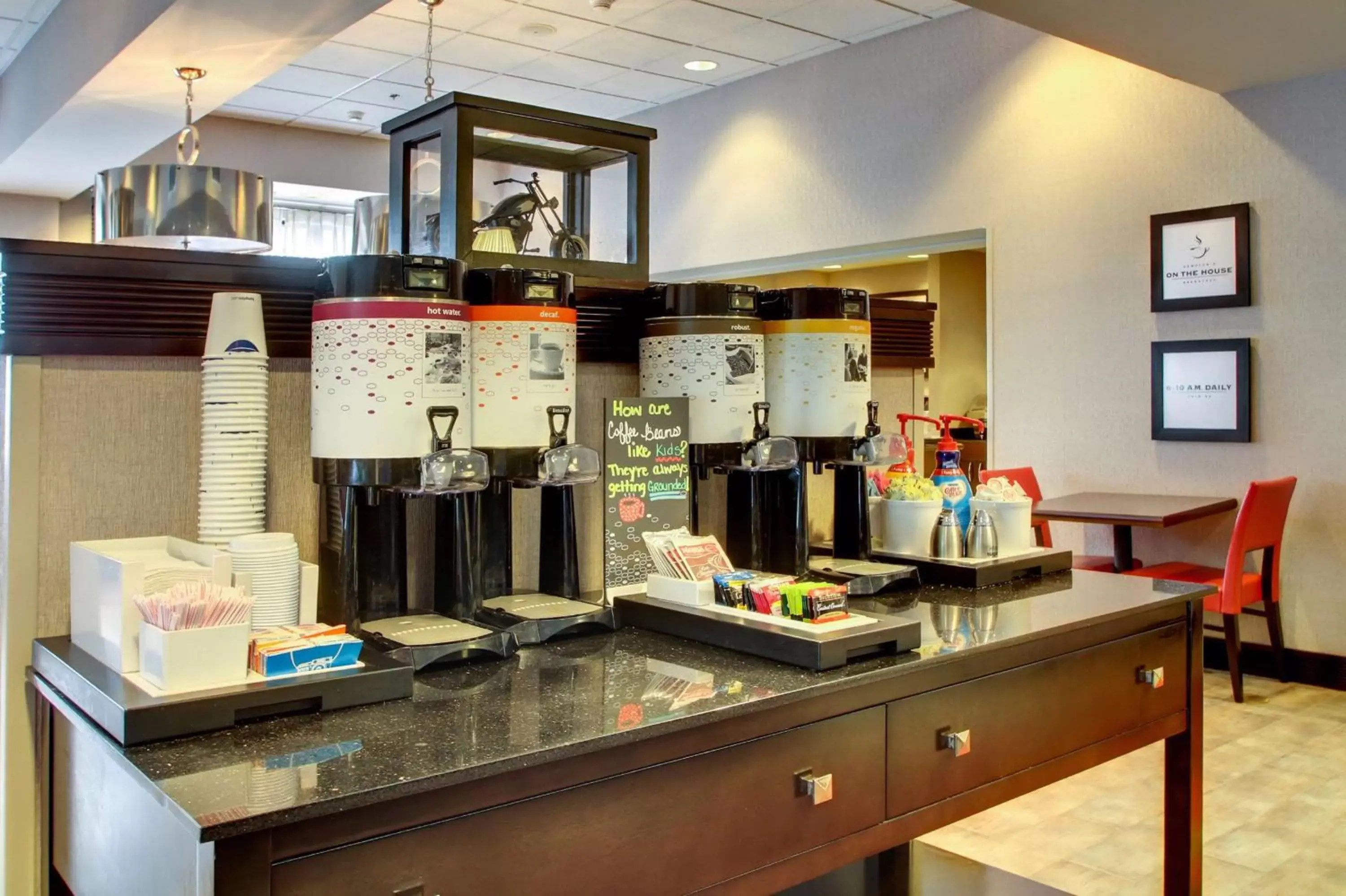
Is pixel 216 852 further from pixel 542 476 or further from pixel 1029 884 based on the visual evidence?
pixel 1029 884

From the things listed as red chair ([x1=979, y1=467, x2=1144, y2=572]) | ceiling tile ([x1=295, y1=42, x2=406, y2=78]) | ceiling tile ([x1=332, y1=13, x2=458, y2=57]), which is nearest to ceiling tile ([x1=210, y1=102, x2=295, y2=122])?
ceiling tile ([x1=295, y1=42, x2=406, y2=78])

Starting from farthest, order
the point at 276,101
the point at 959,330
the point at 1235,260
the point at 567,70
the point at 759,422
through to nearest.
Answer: the point at 959,330 → the point at 276,101 → the point at 567,70 → the point at 1235,260 → the point at 759,422

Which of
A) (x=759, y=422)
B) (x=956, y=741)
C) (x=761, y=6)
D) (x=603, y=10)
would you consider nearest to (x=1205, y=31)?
(x=761, y=6)

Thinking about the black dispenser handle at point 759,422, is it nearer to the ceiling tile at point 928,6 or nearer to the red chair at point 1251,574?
the red chair at point 1251,574

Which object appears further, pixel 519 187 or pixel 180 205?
pixel 180 205

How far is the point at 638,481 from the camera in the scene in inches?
63.4

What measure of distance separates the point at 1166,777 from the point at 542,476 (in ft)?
3.94

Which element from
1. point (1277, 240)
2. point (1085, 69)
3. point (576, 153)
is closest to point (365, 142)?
point (1085, 69)

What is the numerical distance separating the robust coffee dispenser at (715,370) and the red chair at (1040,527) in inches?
114

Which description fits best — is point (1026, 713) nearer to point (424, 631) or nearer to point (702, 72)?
point (424, 631)

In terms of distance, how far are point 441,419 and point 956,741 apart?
762 millimetres

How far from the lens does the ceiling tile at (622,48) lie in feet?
18.9

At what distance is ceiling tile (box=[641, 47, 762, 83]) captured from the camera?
6121 millimetres

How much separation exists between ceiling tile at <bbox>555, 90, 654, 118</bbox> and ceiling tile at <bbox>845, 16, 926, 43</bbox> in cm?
168
